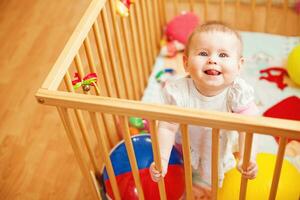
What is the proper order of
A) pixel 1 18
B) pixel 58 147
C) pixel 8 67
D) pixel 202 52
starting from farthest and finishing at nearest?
1. pixel 1 18
2. pixel 8 67
3. pixel 58 147
4. pixel 202 52

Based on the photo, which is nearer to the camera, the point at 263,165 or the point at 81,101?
the point at 81,101

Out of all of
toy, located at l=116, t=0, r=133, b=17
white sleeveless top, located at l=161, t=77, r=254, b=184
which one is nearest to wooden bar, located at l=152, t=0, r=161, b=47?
toy, located at l=116, t=0, r=133, b=17

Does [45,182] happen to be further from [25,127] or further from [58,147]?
[25,127]

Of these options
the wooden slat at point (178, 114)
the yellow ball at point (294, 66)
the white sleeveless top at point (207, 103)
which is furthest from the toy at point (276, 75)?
the wooden slat at point (178, 114)

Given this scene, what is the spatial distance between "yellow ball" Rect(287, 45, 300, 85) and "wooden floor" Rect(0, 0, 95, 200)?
36.8 inches

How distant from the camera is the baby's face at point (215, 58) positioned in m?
1.18

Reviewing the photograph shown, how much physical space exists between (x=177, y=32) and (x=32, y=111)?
764 millimetres

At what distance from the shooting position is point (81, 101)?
984 mm

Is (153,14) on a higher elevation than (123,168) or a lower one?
higher

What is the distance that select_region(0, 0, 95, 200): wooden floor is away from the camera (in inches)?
67.4

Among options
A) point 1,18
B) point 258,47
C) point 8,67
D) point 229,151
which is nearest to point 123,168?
point 229,151

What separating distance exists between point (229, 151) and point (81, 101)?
569 millimetres

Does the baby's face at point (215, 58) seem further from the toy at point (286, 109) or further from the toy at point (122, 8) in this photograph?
the toy at point (286, 109)

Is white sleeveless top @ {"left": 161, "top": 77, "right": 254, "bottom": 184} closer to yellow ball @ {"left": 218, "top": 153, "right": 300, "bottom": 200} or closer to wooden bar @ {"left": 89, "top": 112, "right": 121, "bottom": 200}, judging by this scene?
yellow ball @ {"left": 218, "top": 153, "right": 300, "bottom": 200}
